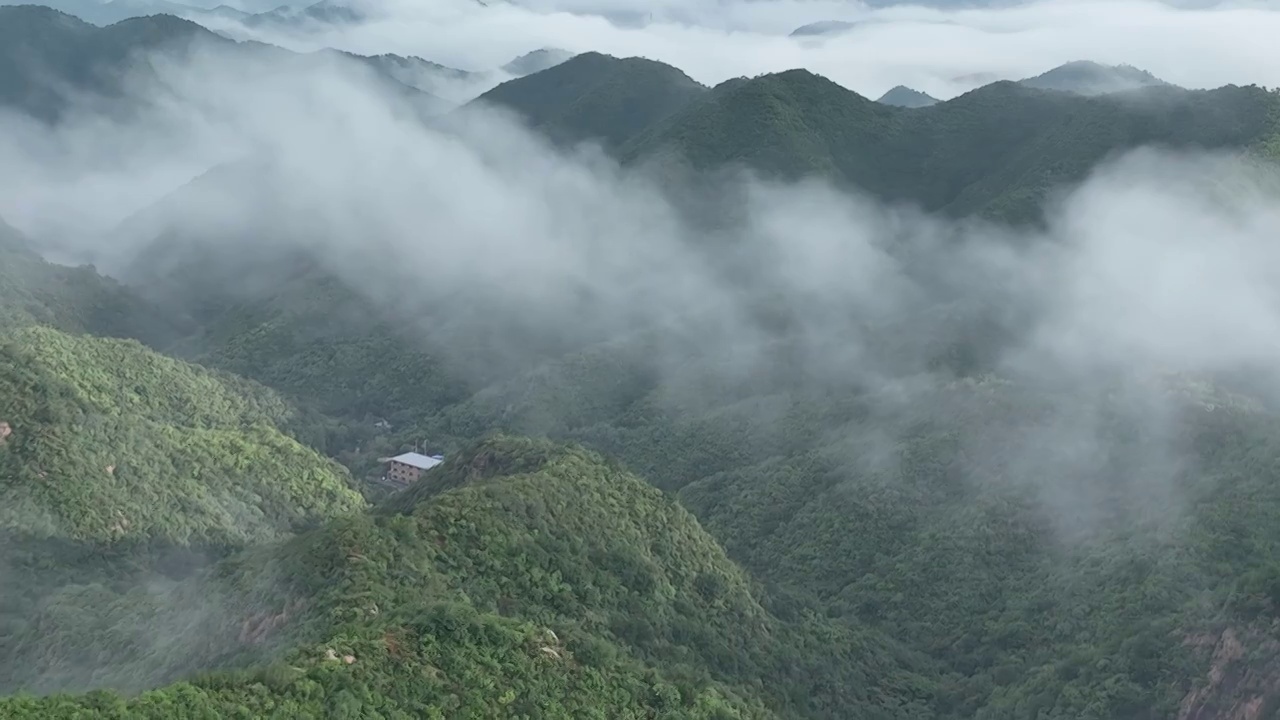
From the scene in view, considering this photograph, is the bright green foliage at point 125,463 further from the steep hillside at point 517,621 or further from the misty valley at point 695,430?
the steep hillside at point 517,621

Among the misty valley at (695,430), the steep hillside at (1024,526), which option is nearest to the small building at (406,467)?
the misty valley at (695,430)

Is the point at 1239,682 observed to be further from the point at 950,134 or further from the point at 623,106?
the point at 623,106

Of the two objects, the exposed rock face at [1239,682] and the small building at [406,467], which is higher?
the exposed rock face at [1239,682]

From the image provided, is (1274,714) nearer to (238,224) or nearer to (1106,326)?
(1106,326)

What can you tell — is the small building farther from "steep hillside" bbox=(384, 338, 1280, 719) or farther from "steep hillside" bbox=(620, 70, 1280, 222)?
"steep hillside" bbox=(620, 70, 1280, 222)

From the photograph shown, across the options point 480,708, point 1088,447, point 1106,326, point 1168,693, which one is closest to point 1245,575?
point 1168,693

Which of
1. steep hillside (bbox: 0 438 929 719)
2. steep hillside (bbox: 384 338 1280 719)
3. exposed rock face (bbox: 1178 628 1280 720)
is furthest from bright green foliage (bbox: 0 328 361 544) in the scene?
exposed rock face (bbox: 1178 628 1280 720)

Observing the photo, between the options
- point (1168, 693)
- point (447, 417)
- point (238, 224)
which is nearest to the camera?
point (1168, 693)
